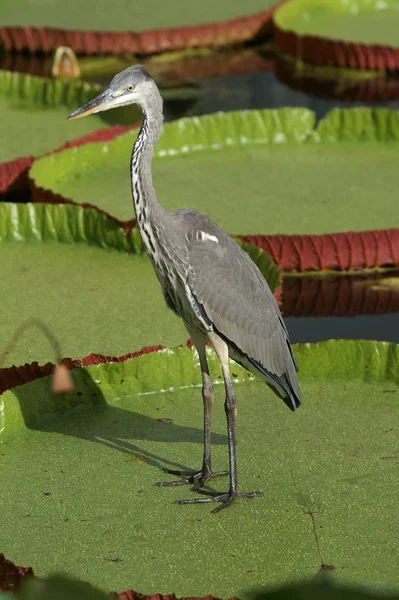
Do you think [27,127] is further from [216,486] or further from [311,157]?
[216,486]

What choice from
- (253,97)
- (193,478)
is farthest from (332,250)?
(253,97)

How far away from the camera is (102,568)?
3555 mm

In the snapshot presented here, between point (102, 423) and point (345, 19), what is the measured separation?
7089mm

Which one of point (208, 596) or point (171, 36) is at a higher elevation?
point (208, 596)

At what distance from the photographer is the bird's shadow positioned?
4.36 meters

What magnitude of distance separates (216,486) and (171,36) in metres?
6.21

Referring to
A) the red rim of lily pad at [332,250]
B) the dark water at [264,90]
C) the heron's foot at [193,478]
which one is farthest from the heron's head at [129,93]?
the dark water at [264,90]

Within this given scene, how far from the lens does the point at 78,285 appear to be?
564cm

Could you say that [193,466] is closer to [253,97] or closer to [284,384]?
[284,384]

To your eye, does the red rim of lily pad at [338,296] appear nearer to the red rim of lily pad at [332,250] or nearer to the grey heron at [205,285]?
the red rim of lily pad at [332,250]

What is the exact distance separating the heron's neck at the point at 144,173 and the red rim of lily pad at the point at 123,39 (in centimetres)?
581

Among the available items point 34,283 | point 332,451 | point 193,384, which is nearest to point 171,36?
point 34,283

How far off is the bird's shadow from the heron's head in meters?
1.12

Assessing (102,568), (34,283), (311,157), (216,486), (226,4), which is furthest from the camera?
(226,4)
